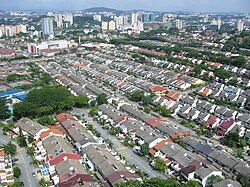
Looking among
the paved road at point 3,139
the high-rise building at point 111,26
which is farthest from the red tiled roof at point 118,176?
the high-rise building at point 111,26

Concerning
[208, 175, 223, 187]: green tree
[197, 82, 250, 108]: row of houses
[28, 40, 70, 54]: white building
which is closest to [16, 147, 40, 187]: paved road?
[208, 175, 223, 187]: green tree

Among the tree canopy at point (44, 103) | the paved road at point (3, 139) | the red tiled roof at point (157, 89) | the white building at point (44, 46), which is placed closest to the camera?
the paved road at point (3, 139)

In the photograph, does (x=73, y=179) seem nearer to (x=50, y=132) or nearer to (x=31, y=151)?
(x=31, y=151)

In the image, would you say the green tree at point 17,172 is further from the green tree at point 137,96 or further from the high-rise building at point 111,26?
the high-rise building at point 111,26

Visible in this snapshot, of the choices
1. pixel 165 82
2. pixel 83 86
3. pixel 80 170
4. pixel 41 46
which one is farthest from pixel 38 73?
pixel 80 170

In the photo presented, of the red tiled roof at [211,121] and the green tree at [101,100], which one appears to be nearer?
the red tiled roof at [211,121]

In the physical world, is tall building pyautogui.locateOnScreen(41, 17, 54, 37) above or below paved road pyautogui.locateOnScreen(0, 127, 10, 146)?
above

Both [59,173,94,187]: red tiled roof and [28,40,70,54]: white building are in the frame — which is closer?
[59,173,94,187]: red tiled roof

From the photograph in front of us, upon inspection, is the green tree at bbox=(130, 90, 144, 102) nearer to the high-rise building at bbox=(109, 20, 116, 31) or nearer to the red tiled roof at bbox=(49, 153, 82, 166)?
→ the red tiled roof at bbox=(49, 153, 82, 166)

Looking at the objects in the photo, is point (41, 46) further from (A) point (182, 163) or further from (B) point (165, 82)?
(A) point (182, 163)

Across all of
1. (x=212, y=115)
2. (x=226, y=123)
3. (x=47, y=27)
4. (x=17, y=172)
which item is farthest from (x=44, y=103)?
(x=47, y=27)

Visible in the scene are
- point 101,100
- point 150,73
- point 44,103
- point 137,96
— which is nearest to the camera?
point 44,103

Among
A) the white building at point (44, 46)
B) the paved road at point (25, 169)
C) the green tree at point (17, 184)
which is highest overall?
the white building at point (44, 46)

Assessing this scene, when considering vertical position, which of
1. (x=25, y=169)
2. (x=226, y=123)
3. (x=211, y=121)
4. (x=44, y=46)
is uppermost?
(x=44, y=46)
